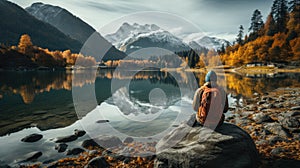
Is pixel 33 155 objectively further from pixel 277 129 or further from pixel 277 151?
pixel 277 129

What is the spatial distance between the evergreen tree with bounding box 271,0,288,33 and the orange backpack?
347 ft

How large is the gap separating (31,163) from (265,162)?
392 inches

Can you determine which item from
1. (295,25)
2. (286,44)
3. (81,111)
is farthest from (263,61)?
(81,111)

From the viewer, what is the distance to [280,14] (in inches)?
3836

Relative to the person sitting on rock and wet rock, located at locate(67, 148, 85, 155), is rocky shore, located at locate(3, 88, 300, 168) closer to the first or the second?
wet rock, located at locate(67, 148, 85, 155)

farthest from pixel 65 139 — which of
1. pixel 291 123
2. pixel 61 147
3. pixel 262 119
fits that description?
pixel 291 123

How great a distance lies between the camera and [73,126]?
48.7ft

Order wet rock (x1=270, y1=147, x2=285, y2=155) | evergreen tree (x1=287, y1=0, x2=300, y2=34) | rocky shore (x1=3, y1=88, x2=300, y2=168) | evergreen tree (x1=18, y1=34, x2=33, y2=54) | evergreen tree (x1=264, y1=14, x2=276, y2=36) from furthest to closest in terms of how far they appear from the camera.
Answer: evergreen tree (x1=18, y1=34, x2=33, y2=54) < evergreen tree (x1=264, y1=14, x2=276, y2=36) < evergreen tree (x1=287, y1=0, x2=300, y2=34) < wet rock (x1=270, y1=147, x2=285, y2=155) < rocky shore (x1=3, y1=88, x2=300, y2=168)

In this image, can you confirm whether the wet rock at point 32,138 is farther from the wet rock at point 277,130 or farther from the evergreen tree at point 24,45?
the evergreen tree at point 24,45

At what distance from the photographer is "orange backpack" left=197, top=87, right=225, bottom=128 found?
23.2 feet

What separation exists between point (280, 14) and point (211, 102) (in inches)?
4576

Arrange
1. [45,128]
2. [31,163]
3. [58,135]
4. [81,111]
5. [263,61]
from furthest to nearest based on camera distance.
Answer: [263,61] → [81,111] → [45,128] → [58,135] → [31,163]

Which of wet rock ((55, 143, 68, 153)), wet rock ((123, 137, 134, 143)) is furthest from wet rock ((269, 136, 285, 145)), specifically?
wet rock ((55, 143, 68, 153))

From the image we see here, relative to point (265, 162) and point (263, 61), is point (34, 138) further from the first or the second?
point (263, 61)
